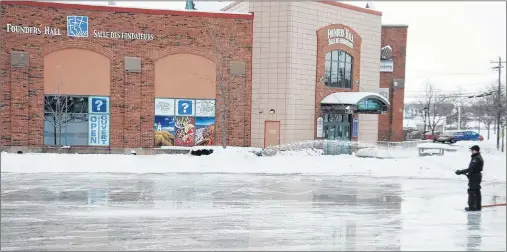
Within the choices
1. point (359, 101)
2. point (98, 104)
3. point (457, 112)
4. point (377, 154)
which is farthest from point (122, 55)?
Answer: point (457, 112)

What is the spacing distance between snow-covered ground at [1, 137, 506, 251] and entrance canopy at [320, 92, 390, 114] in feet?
22.1

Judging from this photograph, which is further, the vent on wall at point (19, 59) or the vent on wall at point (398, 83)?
the vent on wall at point (398, 83)

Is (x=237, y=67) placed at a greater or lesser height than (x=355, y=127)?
greater

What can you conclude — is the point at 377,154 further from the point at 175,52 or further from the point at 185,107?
the point at 175,52

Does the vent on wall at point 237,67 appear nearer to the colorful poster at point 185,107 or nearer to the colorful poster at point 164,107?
the colorful poster at point 185,107

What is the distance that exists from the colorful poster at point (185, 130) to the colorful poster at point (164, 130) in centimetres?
30

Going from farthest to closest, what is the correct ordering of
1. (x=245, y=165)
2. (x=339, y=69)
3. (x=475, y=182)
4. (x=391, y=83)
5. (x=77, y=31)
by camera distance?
(x=391, y=83)
(x=339, y=69)
(x=77, y=31)
(x=245, y=165)
(x=475, y=182)

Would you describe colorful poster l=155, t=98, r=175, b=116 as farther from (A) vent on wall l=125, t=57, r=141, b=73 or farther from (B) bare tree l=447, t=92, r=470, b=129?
(B) bare tree l=447, t=92, r=470, b=129

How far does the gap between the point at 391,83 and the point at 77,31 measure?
24970 millimetres

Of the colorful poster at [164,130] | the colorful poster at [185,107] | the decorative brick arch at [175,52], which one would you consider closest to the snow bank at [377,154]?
the colorful poster at [185,107]

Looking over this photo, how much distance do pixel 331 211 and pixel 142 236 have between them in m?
4.78

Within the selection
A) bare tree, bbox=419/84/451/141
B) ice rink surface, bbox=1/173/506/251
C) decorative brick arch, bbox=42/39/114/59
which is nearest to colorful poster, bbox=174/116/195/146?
decorative brick arch, bbox=42/39/114/59

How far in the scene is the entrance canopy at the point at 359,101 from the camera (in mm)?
28144

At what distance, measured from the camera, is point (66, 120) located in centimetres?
2625
